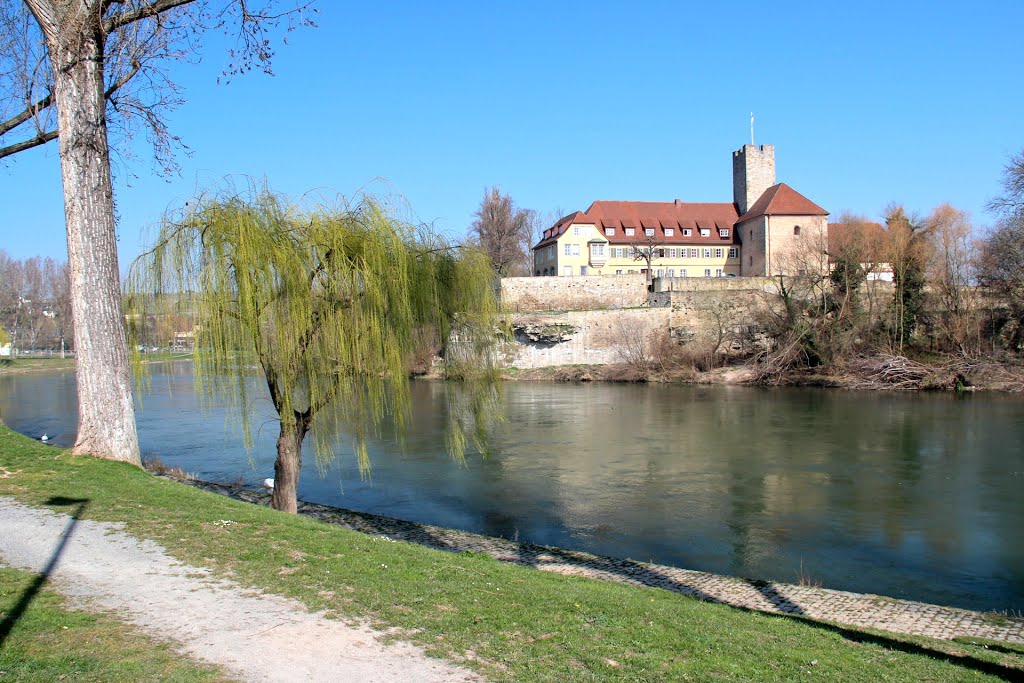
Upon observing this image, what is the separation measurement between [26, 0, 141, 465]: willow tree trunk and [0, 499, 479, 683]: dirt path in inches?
122

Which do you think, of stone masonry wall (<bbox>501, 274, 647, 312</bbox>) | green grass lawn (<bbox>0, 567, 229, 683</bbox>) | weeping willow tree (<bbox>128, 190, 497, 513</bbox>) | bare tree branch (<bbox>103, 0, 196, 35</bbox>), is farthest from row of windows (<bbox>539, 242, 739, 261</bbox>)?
green grass lawn (<bbox>0, 567, 229, 683</bbox>)

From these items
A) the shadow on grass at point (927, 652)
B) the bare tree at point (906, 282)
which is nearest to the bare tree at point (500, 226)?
the bare tree at point (906, 282)

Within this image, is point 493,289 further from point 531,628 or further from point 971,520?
point 971,520

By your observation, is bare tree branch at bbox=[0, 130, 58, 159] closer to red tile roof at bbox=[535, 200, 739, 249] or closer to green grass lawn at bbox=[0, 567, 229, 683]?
green grass lawn at bbox=[0, 567, 229, 683]

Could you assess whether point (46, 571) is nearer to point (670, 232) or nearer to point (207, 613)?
point (207, 613)

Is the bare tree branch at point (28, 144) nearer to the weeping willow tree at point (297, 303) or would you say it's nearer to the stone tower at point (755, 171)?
the weeping willow tree at point (297, 303)

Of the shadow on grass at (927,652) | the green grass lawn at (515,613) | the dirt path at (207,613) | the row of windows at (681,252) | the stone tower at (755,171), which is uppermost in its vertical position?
the stone tower at (755,171)

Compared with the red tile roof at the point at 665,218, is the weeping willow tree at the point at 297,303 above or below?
below

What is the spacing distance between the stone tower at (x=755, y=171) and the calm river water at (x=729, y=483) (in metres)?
32.0

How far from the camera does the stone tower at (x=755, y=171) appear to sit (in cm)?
5644

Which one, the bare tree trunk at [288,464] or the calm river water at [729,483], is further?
the calm river water at [729,483]

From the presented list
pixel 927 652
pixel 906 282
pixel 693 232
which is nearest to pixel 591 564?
pixel 927 652

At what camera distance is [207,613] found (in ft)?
15.0

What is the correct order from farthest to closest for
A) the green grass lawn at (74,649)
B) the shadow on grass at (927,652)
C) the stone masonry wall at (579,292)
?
the stone masonry wall at (579,292)
the shadow on grass at (927,652)
the green grass lawn at (74,649)
